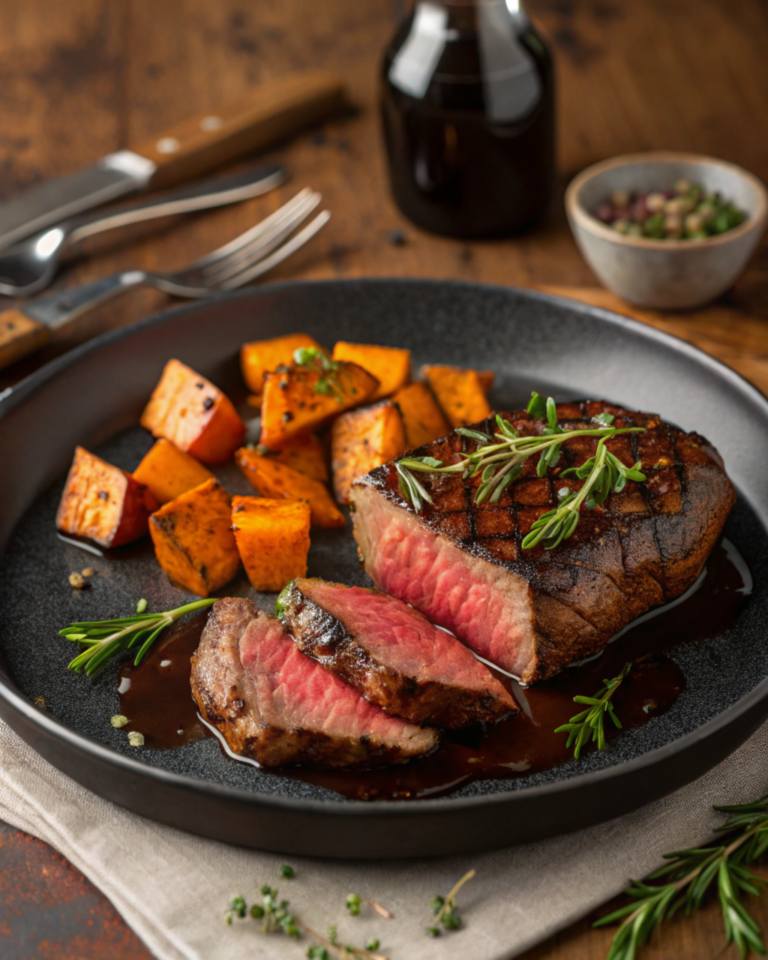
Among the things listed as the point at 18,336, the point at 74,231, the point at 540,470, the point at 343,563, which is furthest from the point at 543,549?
the point at 74,231

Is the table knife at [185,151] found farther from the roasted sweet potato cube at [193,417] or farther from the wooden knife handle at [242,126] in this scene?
the roasted sweet potato cube at [193,417]

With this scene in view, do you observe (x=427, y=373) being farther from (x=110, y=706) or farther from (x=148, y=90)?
(x=148, y=90)

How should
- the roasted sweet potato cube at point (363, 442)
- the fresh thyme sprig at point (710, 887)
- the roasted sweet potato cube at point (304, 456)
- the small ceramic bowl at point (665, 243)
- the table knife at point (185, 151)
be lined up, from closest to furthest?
the fresh thyme sprig at point (710, 887) → the roasted sweet potato cube at point (363, 442) → the roasted sweet potato cube at point (304, 456) → the small ceramic bowl at point (665, 243) → the table knife at point (185, 151)

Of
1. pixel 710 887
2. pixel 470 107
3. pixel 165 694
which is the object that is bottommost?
pixel 710 887

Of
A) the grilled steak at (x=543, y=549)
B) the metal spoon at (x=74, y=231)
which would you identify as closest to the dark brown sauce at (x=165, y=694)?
the grilled steak at (x=543, y=549)

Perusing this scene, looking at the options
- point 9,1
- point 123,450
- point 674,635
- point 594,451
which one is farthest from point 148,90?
point 674,635

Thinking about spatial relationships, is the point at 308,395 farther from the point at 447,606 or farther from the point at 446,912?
the point at 446,912

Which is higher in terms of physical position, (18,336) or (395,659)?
(18,336)
